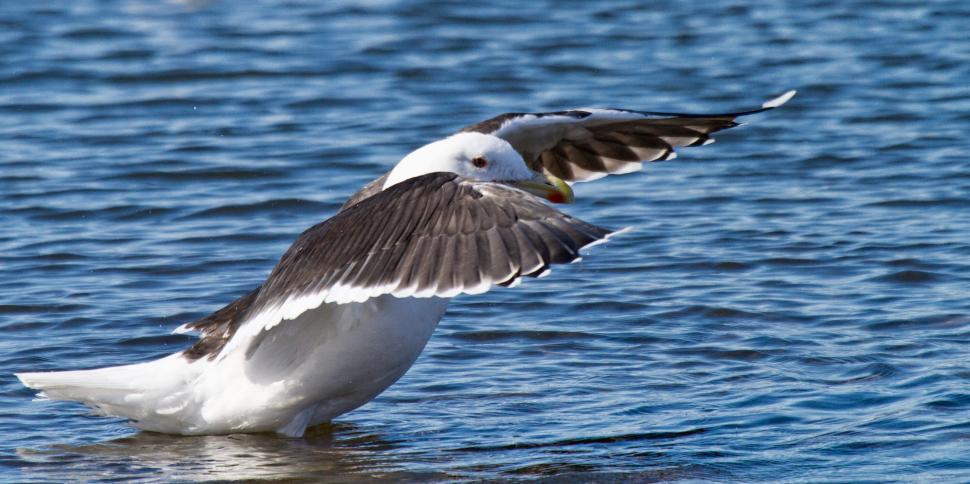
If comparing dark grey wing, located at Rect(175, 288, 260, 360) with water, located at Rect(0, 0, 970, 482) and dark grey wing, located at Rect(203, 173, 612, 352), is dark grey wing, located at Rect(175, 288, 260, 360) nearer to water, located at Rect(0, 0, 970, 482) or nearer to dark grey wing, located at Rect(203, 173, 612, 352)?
water, located at Rect(0, 0, 970, 482)

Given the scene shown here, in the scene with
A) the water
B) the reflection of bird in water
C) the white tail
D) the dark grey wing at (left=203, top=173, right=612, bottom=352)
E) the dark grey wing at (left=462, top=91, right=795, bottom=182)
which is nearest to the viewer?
the dark grey wing at (left=203, top=173, right=612, bottom=352)

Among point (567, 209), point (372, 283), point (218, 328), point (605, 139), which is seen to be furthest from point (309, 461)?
point (567, 209)

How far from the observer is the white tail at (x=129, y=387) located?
6195mm

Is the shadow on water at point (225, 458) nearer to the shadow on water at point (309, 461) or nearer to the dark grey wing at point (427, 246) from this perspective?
the shadow on water at point (309, 461)

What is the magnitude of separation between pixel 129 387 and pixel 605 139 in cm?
253

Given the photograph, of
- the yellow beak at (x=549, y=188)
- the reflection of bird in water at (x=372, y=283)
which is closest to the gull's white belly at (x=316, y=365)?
the reflection of bird in water at (x=372, y=283)

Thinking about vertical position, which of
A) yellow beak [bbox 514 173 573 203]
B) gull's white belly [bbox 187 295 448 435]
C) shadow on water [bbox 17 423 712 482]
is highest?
yellow beak [bbox 514 173 573 203]

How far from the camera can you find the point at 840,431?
20.4 ft

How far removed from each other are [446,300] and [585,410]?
30.2 inches

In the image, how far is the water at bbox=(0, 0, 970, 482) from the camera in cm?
635

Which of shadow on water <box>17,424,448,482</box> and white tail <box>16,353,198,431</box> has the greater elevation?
white tail <box>16,353,198,431</box>

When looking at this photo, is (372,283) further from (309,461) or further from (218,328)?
(218,328)

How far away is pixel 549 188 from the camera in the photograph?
258 inches

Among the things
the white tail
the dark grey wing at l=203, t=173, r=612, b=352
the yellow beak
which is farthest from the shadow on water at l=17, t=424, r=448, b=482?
the yellow beak
